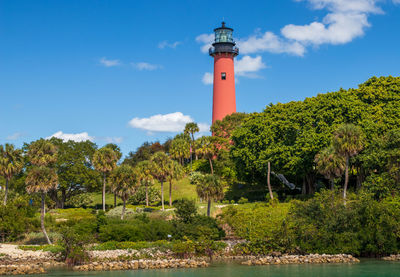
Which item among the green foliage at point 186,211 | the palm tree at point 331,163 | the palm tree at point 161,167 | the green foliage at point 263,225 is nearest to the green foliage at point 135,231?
the green foliage at point 186,211

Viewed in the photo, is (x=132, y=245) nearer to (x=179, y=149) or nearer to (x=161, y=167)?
(x=161, y=167)

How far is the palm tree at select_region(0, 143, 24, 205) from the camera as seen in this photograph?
48.3 meters

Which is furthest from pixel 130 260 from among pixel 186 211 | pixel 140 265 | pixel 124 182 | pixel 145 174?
pixel 145 174

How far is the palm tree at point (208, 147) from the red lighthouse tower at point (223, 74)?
518 cm

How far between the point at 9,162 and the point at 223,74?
112 feet

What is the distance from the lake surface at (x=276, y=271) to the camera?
26.6m

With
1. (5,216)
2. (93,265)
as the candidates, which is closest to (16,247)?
(5,216)

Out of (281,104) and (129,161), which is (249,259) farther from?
(129,161)

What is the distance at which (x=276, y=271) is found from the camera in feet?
91.6

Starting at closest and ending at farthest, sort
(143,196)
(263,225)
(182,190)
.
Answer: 1. (263,225)
2. (143,196)
3. (182,190)

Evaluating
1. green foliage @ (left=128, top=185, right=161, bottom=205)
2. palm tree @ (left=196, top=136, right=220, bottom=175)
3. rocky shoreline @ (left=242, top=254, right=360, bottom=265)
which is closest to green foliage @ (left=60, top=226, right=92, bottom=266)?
rocky shoreline @ (left=242, top=254, right=360, bottom=265)

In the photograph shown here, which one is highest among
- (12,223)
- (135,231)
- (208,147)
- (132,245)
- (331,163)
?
(208,147)

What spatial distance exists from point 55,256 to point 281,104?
30297 mm

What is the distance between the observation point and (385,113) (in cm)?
4459
